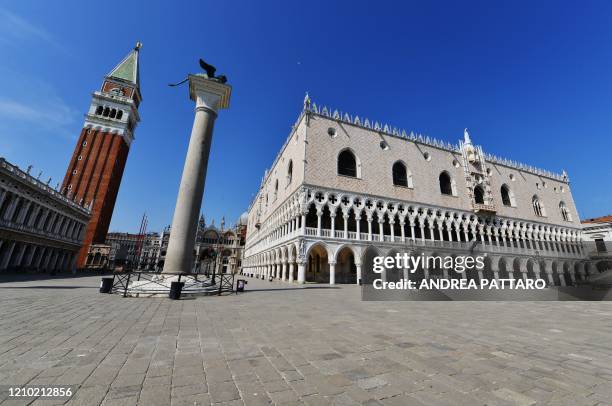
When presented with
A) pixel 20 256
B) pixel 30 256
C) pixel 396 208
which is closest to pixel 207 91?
pixel 396 208

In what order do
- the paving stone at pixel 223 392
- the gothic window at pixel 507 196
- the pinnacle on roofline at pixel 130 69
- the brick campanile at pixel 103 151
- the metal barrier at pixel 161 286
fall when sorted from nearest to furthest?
the paving stone at pixel 223 392 < the metal barrier at pixel 161 286 < the gothic window at pixel 507 196 < the brick campanile at pixel 103 151 < the pinnacle on roofline at pixel 130 69

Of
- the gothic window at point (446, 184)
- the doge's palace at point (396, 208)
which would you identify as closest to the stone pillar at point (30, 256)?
the doge's palace at point (396, 208)

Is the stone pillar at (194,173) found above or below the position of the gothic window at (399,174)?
below

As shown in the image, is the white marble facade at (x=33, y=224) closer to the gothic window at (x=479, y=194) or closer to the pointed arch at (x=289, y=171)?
the pointed arch at (x=289, y=171)

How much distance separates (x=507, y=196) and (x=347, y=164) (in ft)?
90.1

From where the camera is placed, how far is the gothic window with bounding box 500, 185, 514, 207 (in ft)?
122

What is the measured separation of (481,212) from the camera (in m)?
32.6

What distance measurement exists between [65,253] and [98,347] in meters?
44.7

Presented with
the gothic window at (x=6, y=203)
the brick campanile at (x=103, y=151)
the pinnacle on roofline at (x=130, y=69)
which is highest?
the pinnacle on roofline at (x=130, y=69)

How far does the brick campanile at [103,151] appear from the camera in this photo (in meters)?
43.0

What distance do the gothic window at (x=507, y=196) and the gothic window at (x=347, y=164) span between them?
25.3 m

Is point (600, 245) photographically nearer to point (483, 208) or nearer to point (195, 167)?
point (483, 208)

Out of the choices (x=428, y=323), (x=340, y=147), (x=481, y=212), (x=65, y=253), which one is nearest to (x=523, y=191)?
(x=481, y=212)

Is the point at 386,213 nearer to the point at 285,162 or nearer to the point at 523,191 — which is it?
the point at 285,162
